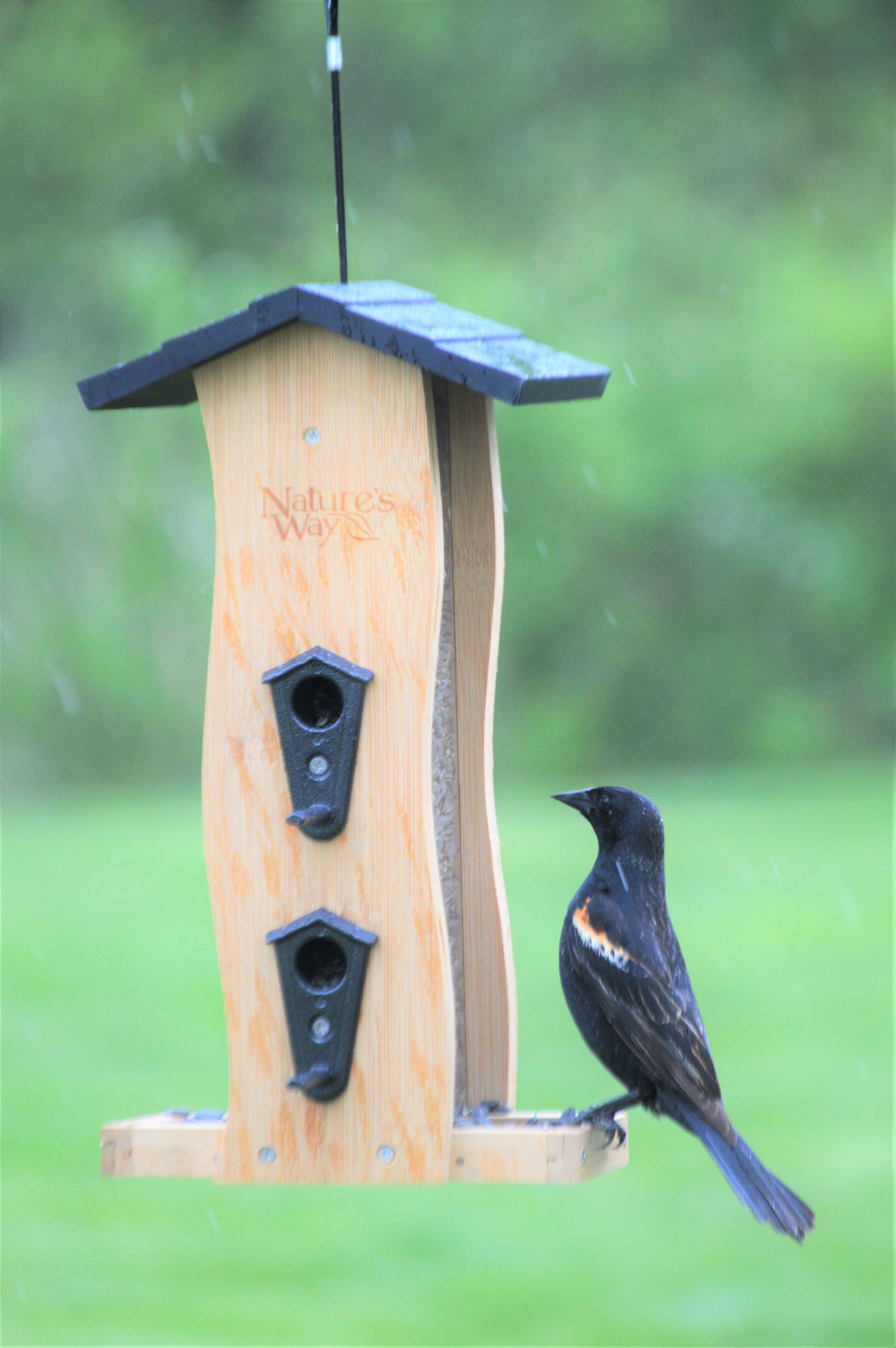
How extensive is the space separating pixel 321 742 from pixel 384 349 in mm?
666

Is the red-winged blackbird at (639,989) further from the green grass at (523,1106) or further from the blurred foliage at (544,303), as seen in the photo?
the blurred foliage at (544,303)

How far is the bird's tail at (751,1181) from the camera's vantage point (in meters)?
2.80

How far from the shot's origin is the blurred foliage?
14.2m

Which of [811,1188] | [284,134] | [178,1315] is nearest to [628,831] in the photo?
[178,1315]

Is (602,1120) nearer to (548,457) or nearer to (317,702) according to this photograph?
(317,702)

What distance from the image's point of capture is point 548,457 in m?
15.2

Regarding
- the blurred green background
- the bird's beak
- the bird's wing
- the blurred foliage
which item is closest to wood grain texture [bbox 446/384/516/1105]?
the bird's beak

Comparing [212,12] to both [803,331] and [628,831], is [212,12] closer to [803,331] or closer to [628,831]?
[803,331]

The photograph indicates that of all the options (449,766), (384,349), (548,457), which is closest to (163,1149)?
(449,766)

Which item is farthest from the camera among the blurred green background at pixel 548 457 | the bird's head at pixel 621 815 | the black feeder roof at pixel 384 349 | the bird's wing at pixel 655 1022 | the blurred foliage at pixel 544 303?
the blurred foliage at pixel 544 303

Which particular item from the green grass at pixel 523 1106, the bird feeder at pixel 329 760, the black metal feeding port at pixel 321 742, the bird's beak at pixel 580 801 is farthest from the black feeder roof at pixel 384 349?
the green grass at pixel 523 1106

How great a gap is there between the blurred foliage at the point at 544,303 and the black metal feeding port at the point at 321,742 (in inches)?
432

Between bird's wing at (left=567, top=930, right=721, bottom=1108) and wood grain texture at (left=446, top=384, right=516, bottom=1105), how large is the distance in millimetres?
258

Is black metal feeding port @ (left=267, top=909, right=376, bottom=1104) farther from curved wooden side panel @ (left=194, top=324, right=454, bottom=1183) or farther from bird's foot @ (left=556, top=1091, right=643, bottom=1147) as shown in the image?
bird's foot @ (left=556, top=1091, right=643, bottom=1147)
